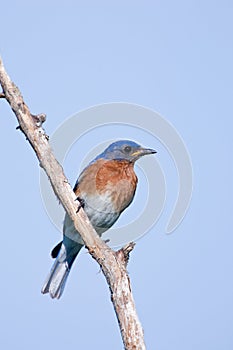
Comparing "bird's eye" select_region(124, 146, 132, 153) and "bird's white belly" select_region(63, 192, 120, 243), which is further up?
"bird's eye" select_region(124, 146, 132, 153)

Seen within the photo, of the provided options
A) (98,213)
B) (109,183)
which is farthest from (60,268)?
(109,183)

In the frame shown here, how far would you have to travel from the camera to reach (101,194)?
35.0 feet

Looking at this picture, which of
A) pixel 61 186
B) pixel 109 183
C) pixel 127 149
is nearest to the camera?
pixel 61 186

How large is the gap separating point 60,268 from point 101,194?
1.54 metres

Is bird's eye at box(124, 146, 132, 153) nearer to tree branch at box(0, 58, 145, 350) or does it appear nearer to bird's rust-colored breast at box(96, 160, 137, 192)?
bird's rust-colored breast at box(96, 160, 137, 192)

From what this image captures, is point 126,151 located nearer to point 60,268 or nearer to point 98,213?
point 98,213

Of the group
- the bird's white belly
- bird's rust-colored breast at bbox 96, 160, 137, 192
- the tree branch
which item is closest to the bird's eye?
bird's rust-colored breast at bbox 96, 160, 137, 192

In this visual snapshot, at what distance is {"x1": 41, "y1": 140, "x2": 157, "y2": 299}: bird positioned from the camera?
10.6 meters

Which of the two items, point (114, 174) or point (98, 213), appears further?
point (114, 174)

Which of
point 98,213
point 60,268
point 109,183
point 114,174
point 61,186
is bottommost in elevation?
point 61,186

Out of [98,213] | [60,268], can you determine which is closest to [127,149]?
[98,213]

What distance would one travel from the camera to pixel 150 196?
9.20m

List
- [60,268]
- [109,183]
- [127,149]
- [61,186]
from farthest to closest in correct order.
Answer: [60,268] < [127,149] < [109,183] < [61,186]

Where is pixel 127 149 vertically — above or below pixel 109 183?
above
